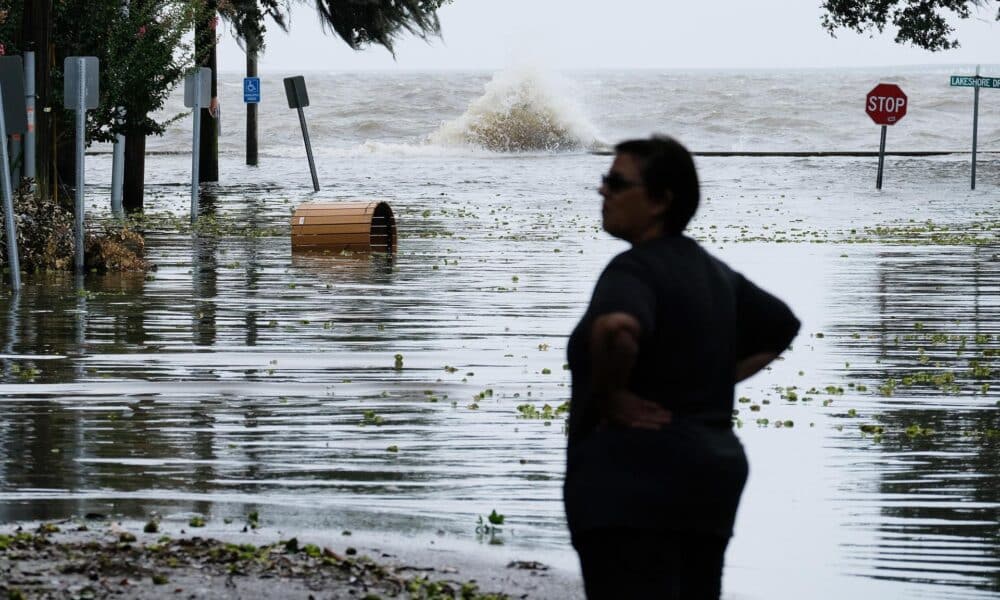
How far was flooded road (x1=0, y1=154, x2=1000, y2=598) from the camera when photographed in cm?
708

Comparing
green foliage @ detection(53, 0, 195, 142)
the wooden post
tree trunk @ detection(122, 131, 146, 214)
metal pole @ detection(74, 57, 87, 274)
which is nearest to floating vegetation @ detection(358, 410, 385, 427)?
metal pole @ detection(74, 57, 87, 274)

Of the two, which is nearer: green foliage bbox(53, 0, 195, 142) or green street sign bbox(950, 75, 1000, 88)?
green foliage bbox(53, 0, 195, 142)

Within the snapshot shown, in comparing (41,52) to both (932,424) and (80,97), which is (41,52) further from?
(932,424)

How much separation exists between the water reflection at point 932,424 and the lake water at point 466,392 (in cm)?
2

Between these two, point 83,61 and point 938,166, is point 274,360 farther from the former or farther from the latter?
point 938,166

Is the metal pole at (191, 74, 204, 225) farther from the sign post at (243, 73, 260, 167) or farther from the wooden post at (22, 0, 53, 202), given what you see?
the sign post at (243, 73, 260, 167)

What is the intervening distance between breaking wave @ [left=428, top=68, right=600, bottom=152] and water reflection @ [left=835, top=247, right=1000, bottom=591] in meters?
45.6

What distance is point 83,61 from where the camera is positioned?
16609 mm

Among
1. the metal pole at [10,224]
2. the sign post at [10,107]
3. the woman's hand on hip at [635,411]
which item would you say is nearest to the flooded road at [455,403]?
the metal pole at [10,224]

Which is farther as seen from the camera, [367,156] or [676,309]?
[367,156]

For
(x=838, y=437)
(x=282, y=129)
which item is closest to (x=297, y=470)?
(x=838, y=437)

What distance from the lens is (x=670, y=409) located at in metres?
4.03

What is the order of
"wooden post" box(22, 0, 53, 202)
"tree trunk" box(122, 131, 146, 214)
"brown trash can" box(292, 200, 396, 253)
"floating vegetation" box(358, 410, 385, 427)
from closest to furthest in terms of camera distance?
"floating vegetation" box(358, 410, 385, 427) < "wooden post" box(22, 0, 53, 202) < "brown trash can" box(292, 200, 396, 253) < "tree trunk" box(122, 131, 146, 214)

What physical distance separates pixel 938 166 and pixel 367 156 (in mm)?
19192
